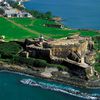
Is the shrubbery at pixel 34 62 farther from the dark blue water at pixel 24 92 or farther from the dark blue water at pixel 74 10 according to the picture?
the dark blue water at pixel 74 10

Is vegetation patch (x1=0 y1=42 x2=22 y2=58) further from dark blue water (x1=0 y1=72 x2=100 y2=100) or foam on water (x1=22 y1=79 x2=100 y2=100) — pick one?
foam on water (x1=22 y1=79 x2=100 y2=100)

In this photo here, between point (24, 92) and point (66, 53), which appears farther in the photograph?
point (66, 53)

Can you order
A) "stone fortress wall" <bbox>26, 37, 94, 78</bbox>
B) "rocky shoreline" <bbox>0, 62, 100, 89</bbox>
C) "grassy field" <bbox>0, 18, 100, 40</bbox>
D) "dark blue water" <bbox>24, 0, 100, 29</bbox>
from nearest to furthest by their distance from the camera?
"rocky shoreline" <bbox>0, 62, 100, 89</bbox> < "stone fortress wall" <bbox>26, 37, 94, 78</bbox> < "grassy field" <bbox>0, 18, 100, 40</bbox> < "dark blue water" <bbox>24, 0, 100, 29</bbox>

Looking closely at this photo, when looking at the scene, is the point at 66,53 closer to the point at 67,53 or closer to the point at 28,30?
the point at 67,53

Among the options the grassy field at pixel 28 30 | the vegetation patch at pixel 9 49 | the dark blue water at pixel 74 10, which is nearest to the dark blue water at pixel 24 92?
the vegetation patch at pixel 9 49

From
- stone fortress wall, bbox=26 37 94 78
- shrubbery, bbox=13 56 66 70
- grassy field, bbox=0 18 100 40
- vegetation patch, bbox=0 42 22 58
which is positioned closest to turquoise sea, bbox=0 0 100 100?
shrubbery, bbox=13 56 66 70

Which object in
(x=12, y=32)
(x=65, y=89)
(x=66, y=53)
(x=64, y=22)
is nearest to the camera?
(x=65, y=89)

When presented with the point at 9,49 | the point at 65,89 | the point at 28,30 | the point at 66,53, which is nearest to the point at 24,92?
the point at 65,89
